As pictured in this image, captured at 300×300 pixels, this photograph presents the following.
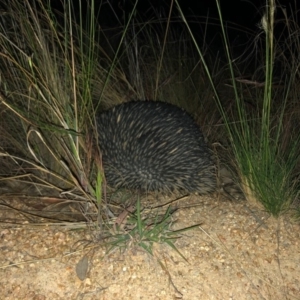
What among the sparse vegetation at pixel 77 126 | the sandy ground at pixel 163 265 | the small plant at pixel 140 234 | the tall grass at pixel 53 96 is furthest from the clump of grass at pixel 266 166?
the tall grass at pixel 53 96

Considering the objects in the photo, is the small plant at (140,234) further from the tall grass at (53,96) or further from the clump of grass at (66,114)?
the tall grass at (53,96)

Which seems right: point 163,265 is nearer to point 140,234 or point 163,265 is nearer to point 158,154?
point 140,234

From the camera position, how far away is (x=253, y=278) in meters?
1.77

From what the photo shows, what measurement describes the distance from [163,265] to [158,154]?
29.1 inches

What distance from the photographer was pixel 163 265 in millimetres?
1742

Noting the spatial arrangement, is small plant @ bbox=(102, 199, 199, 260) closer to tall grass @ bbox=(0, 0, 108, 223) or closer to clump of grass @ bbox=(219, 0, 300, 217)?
tall grass @ bbox=(0, 0, 108, 223)

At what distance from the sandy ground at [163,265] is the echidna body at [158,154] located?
14.6 inches

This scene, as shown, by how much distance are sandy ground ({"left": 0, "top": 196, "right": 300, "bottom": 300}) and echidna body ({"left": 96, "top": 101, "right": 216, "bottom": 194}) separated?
14.6 inches

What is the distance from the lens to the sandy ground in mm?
1680

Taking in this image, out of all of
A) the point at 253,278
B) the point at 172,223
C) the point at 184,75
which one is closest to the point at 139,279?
the point at 172,223

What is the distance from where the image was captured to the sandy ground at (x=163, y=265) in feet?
5.51

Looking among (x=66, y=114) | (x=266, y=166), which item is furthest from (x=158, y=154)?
(x=66, y=114)

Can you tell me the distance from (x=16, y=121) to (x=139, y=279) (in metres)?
1.04

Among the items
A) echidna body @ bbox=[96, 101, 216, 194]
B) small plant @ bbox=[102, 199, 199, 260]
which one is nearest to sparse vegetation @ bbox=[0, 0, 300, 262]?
small plant @ bbox=[102, 199, 199, 260]
